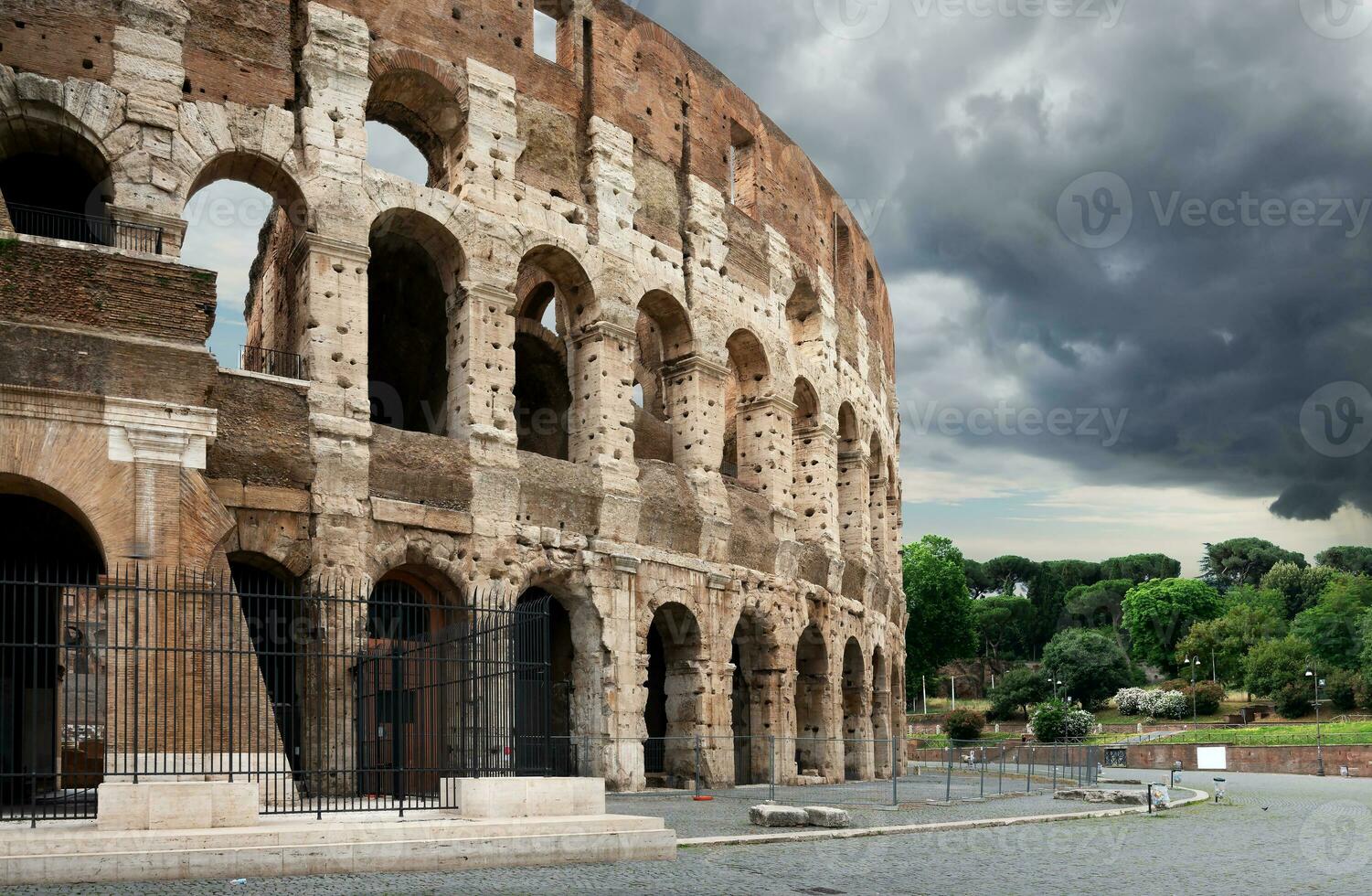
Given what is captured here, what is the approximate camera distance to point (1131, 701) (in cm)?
6278

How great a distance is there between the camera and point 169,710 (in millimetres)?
12266

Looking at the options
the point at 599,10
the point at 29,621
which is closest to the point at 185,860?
the point at 29,621

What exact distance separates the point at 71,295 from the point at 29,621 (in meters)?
4.80


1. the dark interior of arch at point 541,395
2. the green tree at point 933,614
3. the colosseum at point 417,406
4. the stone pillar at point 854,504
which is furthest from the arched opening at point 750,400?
the green tree at point 933,614

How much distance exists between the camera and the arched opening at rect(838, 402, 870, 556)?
97.3 feet

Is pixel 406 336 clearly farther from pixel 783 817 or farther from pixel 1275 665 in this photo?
pixel 1275 665

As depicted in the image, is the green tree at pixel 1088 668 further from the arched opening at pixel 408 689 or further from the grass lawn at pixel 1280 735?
the arched opening at pixel 408 689

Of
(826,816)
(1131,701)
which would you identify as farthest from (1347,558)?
(826,816)

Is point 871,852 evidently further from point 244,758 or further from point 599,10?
point 599,10

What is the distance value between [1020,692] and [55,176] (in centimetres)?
5689

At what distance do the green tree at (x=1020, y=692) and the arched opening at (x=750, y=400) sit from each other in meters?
45.3

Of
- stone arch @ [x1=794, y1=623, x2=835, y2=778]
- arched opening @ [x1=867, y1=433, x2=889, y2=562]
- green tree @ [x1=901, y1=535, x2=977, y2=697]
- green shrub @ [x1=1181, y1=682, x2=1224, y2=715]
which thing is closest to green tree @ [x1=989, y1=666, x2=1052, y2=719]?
green tree @ [x1=901, y1=535, x2=977, y2=697]

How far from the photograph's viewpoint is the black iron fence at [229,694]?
410 inches

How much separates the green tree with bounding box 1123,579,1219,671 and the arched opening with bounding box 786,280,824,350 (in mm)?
59543
